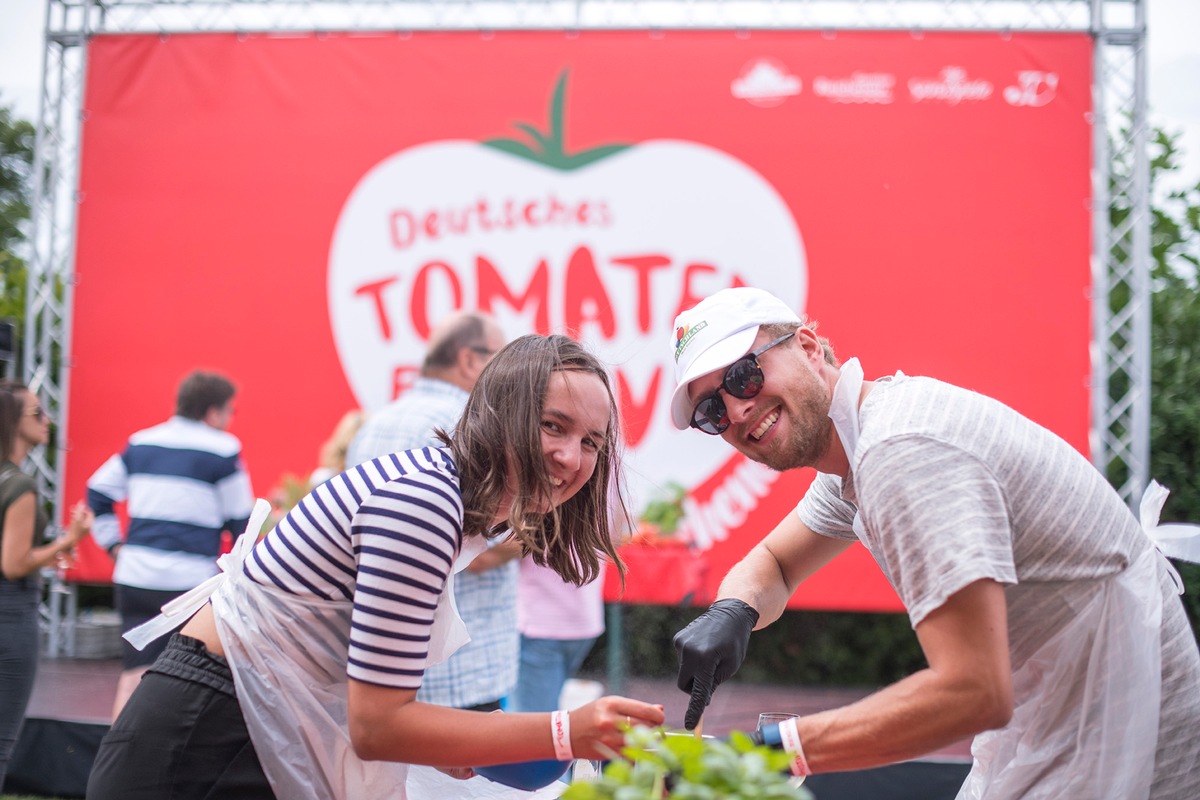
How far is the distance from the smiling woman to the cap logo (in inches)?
6.1

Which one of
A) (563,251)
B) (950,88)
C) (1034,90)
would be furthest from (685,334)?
(1034,90)

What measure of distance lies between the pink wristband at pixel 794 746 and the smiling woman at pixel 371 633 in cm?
19

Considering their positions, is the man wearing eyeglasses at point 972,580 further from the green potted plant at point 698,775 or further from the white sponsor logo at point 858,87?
the white sponsor logo at point 858,87

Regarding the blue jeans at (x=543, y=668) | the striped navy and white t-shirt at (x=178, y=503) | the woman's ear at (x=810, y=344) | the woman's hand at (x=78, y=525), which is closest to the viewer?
the woman's ear at (x=810, y=344)

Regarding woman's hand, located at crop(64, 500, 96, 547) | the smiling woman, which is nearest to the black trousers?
the smiling woman

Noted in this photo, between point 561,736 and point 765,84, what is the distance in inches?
200

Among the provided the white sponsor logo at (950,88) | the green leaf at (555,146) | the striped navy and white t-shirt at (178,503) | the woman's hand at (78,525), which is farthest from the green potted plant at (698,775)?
the white sponsor logo at (950,88)

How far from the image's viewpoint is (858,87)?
5.72 meters

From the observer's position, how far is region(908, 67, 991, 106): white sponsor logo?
18.5 feet

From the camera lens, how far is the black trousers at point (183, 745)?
149cm

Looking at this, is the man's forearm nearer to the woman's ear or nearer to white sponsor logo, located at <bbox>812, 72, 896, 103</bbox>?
the woman's ear

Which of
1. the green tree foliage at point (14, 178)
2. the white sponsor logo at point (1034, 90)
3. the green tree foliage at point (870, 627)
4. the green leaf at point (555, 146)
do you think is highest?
the green tree foliage at point (14, 178)

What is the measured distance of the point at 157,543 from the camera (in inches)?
157

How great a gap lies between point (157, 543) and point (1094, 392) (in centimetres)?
487
